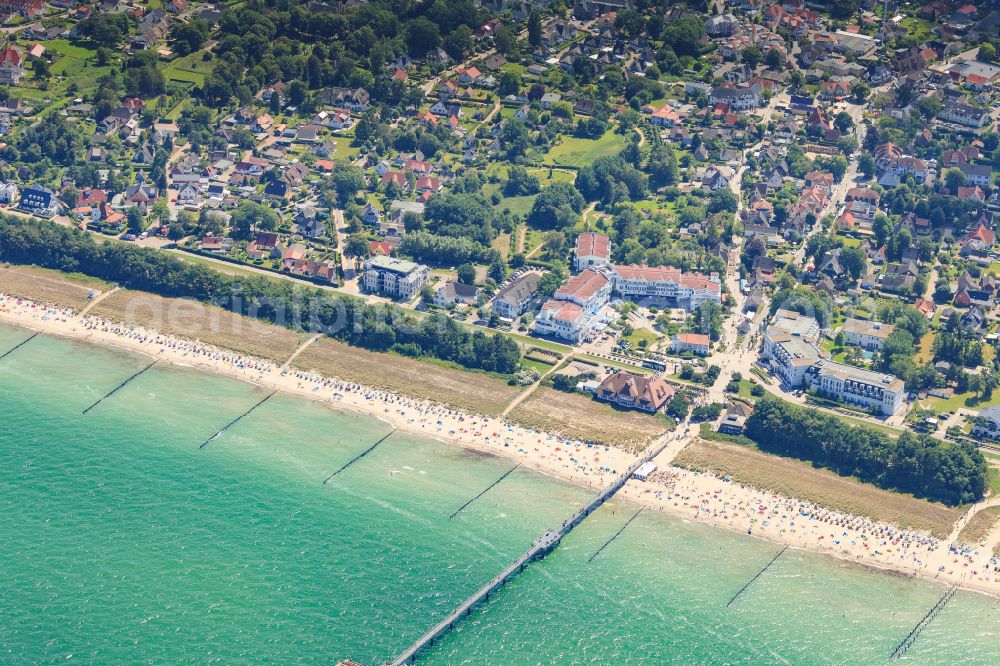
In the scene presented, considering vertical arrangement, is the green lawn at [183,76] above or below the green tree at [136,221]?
above

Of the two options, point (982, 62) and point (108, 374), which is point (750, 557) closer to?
point (108, 374)

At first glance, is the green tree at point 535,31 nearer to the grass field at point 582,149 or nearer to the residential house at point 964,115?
the grass field at point 582,149

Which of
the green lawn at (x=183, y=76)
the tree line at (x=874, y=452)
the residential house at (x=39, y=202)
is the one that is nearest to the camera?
the tree line at (x=874, y=452)

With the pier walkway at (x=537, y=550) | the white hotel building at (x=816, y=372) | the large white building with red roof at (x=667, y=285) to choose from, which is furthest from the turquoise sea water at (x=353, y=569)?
the large white building with red roof at (x=667, y=285)

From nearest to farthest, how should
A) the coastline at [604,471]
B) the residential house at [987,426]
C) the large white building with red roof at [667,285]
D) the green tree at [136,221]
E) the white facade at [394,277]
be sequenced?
1. the coastline at [604,471]
2. the residential house at [987,426]
3. the large white building with red roof at [667,285]
4. the white facade at [394,277]
5. the green tree at [136,221]

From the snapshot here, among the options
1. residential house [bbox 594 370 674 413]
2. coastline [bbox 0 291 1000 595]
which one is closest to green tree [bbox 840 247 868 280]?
residential house [bbox 594 370 674 413]

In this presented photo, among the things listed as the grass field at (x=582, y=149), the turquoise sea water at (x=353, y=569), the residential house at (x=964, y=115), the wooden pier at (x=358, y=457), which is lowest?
the turquoise sea water at (x=353, y=569)

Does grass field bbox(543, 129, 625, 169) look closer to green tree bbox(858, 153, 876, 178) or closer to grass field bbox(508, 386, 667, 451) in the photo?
green tree bbox(858, 153, 876, 178)

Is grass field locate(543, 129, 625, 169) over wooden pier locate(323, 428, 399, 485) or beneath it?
over

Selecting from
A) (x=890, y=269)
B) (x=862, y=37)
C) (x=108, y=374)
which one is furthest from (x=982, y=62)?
(x=108, y=374)
